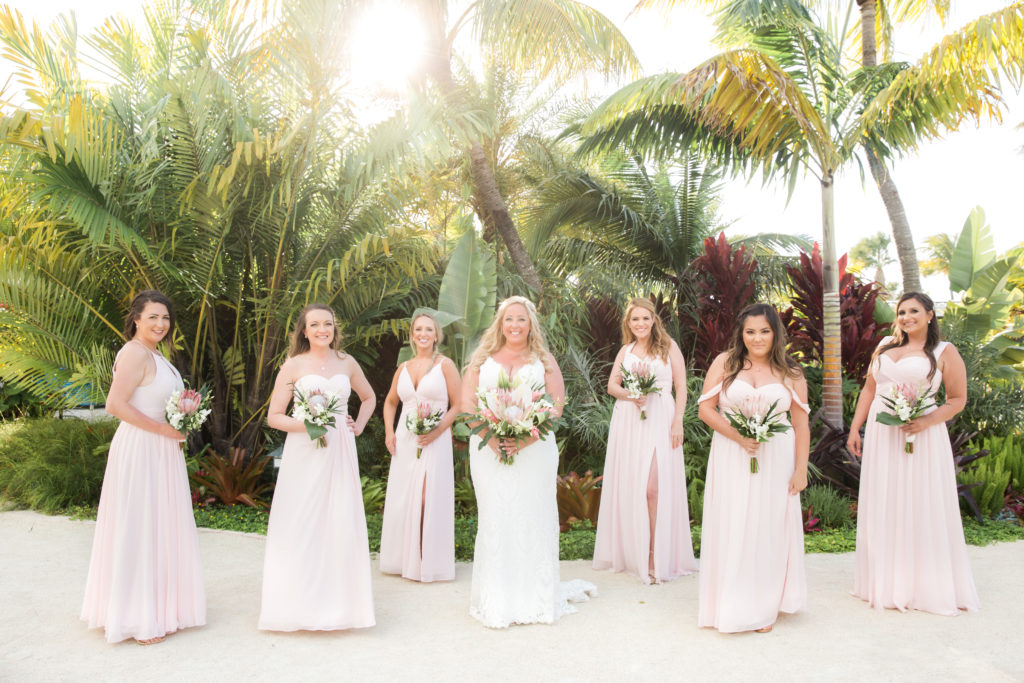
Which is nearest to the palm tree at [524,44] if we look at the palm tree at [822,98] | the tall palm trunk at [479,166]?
the tall palm trunk at [479,166]

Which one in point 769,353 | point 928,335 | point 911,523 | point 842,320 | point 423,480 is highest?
point 842,320

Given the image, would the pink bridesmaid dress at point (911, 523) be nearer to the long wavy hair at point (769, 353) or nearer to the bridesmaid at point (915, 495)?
the bridesmaid at point (915, 495)

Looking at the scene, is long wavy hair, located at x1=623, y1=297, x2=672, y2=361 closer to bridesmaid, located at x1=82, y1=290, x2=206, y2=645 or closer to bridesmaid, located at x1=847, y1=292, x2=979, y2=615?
bridesmaid, located at x1=847, y1=292, x2=979, y2=615

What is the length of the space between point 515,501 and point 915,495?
2.90 metres

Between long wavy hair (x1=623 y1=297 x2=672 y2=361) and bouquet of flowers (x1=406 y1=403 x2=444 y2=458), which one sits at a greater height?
long wavy hair (x1=623 y1=297 x2=672 y2=361)

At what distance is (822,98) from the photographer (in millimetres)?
9266

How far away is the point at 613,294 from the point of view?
38.5ft

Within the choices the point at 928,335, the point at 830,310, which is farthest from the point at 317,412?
the point at 830,310

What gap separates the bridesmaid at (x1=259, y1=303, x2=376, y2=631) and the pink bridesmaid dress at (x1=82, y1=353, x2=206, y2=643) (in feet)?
1.78

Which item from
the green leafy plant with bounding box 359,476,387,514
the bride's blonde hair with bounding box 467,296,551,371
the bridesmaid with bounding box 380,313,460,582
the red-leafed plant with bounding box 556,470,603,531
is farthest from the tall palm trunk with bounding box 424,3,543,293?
the bride's blonde hair with bounding box 467,296,551,371

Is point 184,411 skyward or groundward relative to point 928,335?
groundward

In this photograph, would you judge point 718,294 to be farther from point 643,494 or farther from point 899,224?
point 643,494

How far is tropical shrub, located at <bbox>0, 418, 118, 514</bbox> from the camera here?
8.85 m

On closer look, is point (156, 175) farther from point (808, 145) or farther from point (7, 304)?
point (808, 145)
